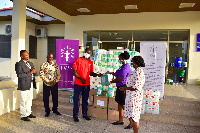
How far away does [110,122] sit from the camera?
4.07 m

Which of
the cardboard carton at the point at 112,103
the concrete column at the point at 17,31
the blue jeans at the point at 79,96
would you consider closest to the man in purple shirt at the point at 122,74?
the cardboard carton at the point at 112,103

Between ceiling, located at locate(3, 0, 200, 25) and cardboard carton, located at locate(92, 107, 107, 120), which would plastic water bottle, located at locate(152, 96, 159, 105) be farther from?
ceiling, located at locate(3, 0, 200, 25)

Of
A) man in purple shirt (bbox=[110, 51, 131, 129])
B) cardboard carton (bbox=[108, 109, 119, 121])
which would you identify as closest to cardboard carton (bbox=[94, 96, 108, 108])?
cardboard carton (bbox=[108, 109, 119, 121])

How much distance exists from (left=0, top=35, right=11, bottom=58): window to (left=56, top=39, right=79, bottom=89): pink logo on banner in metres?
6.44

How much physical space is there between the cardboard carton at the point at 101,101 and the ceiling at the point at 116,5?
15.2 ft

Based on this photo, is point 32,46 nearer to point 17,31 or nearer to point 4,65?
point 4,65

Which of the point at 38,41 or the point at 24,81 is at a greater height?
the point at 38,41

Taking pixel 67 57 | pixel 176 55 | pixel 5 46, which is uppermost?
pixel 5 46

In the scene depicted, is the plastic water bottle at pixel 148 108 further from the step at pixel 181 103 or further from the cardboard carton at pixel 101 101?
the cardboard carton at pixel 101 101

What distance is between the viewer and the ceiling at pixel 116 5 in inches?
290

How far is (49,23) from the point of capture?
11.5 m

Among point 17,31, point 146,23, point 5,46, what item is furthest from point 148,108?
point 5,46

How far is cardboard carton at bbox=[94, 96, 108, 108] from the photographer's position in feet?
13.7

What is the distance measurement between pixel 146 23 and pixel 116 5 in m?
2.06
